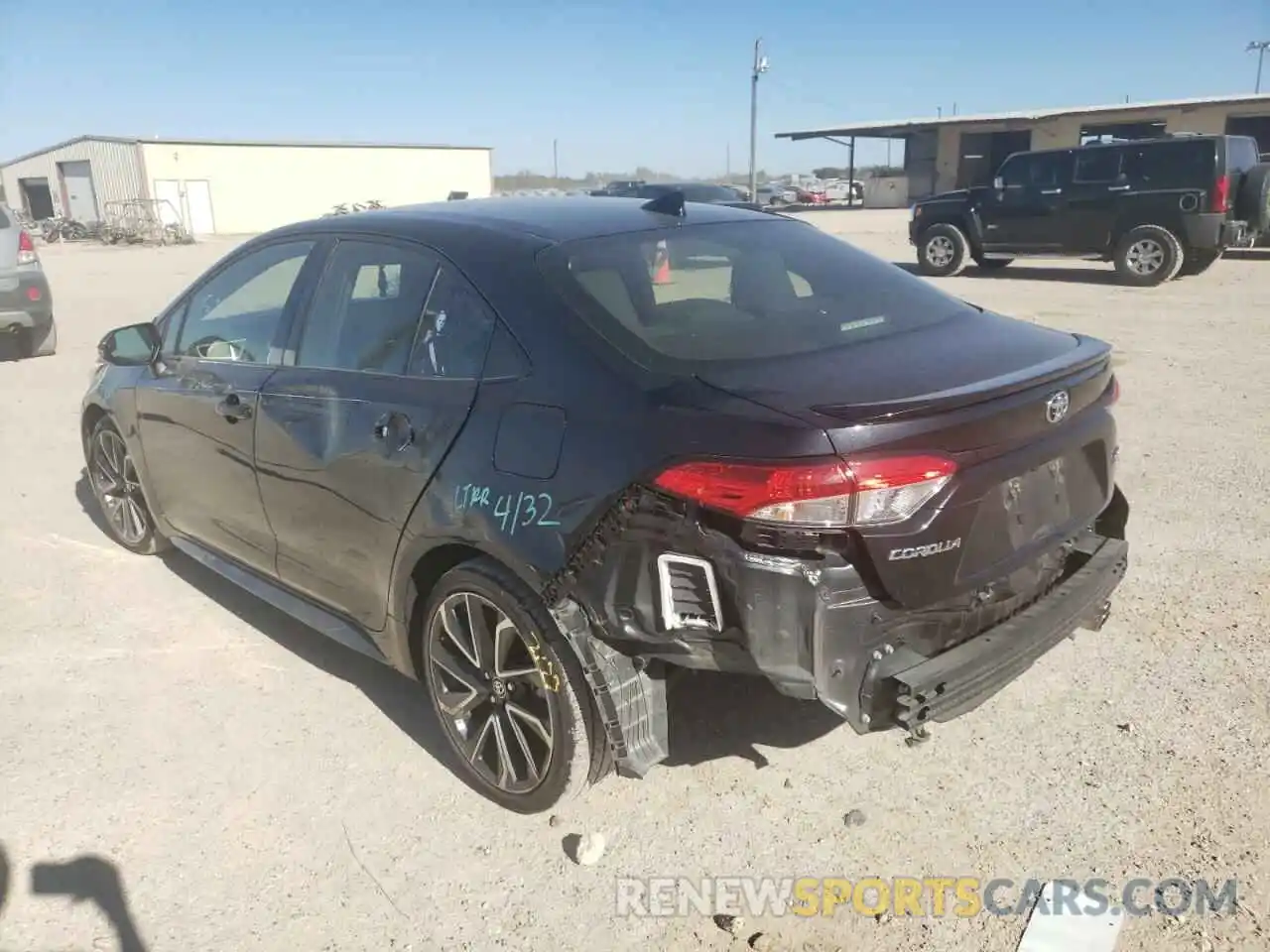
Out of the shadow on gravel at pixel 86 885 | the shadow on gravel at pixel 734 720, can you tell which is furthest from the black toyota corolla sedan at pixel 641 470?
the shadow on gravel at pixel 86 885

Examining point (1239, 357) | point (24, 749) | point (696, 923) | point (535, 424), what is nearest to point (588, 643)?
point (535, 424)

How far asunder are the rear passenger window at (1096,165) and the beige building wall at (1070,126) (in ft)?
70.5

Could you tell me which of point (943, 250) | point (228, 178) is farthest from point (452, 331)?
point (228, 178)

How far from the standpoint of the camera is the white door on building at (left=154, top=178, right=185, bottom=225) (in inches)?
1708

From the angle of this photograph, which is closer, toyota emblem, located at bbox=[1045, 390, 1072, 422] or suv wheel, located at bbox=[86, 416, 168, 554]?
toyota emblem, located at bbox=[1045, 390, 1072, 422]

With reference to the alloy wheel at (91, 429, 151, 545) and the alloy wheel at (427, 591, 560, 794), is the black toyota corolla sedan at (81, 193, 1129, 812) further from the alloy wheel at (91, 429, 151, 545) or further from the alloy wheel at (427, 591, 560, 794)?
the alloy wheel at (91, 429, 151, 545)

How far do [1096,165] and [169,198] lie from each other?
40.9 meters

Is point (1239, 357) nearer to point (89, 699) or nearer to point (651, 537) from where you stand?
point (651, 537)

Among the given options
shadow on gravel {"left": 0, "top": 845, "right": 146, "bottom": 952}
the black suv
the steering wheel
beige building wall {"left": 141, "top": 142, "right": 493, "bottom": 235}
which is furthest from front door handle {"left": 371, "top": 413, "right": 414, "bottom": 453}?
beige building wall {"left": 141, "top": 142, "right": 493, "bottom": 235}

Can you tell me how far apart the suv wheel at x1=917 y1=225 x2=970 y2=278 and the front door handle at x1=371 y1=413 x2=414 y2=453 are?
14.6 metres

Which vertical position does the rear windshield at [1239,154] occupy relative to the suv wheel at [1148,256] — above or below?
above

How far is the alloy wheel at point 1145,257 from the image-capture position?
1398cm

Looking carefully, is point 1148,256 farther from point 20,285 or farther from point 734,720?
point 20,285

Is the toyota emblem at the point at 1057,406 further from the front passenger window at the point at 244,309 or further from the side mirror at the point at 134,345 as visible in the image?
the side mirror at the point at 134,345
